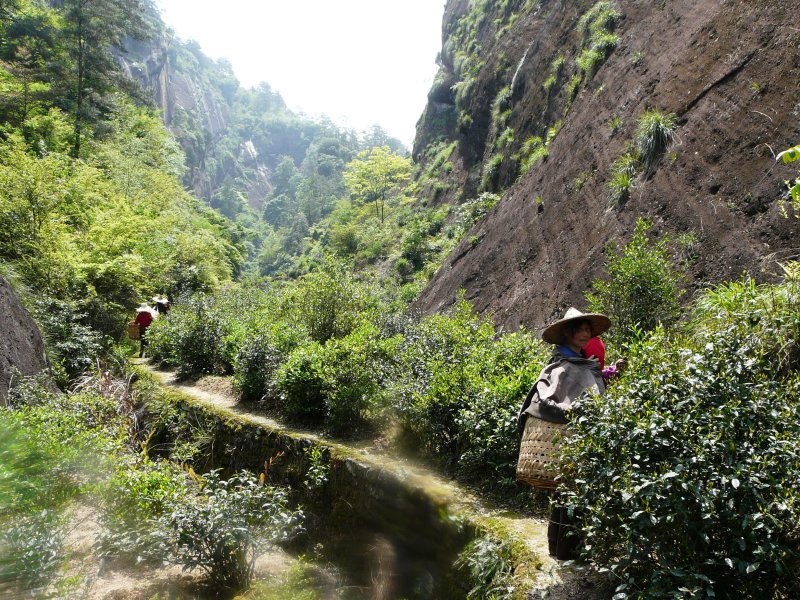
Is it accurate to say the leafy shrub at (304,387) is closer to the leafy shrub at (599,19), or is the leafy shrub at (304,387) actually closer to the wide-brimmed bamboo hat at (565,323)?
the wide-brimmed bamboo hat at (565,323)

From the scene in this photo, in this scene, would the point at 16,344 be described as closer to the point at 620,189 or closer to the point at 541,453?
the point at 541,453

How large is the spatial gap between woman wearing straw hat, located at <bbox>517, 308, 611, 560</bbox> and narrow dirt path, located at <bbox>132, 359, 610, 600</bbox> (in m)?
0.18

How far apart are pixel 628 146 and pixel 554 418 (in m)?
7.74

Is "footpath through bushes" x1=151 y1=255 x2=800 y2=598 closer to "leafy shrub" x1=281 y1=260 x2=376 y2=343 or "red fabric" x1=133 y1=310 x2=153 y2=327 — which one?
"leafy shrub" x1=281 y1=260 x2=376 y2=343

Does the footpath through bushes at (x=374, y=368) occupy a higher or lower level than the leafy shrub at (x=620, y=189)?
lower

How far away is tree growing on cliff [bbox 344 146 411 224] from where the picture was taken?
37.4 metres

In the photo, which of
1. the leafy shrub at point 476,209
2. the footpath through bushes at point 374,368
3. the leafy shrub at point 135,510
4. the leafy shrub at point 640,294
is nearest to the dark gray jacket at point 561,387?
the footpath through bushes at point 374,368

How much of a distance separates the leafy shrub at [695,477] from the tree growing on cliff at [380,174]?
34203 mm

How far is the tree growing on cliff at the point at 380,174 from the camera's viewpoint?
37406 mm

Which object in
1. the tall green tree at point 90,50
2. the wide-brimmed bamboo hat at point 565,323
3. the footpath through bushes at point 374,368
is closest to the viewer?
the wide-brimmed bamboo hat at point 565,323

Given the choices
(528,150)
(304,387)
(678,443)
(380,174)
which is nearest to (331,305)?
(304,387)

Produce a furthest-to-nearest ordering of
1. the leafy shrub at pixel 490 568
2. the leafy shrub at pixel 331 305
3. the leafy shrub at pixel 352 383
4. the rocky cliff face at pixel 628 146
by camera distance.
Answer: the leafy shrub at pixel 331 305
the leafy shrub at pixel 352 383
the rocky cliff face at pixel 628 146
the leafy shrub at pixel 490 568

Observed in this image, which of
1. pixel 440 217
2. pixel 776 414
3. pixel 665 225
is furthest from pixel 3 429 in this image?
pixel 440 217

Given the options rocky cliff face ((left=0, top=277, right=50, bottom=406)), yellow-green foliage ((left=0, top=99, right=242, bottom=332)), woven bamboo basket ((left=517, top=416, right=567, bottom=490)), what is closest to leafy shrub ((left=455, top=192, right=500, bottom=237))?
yellow-green foliage ((left=0, top=99, right=242, bottom=332))
